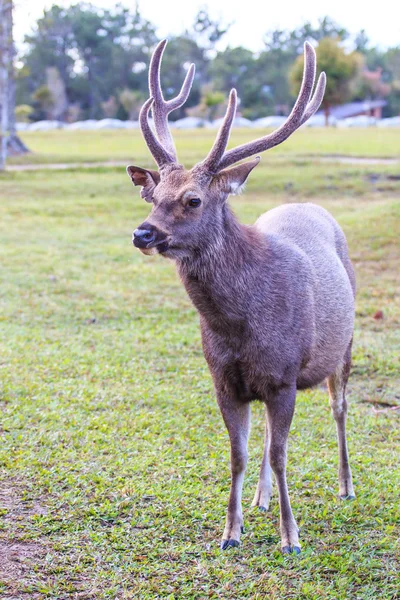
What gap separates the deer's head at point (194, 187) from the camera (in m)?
3.74

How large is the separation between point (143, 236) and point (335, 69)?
49.4 metres

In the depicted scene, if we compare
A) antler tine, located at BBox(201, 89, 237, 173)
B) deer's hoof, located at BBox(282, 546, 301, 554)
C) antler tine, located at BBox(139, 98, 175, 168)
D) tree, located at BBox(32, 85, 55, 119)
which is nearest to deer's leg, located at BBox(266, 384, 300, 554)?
deer's hoof, located at BBox(282, 546, 301, 554)

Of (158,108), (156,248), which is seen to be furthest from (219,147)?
(158,108)

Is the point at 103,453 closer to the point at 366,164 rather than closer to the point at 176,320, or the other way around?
the point at 176,320

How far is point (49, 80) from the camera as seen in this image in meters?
71.8

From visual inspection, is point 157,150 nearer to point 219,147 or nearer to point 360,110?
point 219,147

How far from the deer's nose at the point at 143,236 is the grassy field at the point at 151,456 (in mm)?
1633

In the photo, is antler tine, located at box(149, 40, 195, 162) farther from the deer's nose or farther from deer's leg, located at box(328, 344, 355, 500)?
deer's leg, located at box(328, 344, 355, 500)

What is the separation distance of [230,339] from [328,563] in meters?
1.28

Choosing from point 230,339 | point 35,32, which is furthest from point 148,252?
point 35,32

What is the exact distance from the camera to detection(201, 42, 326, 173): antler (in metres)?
3.86

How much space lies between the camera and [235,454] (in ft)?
13.8

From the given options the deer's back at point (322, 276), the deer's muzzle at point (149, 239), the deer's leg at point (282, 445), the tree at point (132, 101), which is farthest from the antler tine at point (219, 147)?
the tree at point (132, 101)

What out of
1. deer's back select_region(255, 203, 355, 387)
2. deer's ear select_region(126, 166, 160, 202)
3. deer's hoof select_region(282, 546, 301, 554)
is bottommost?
deer's hoof select_region(282, 546, 301, 554)
